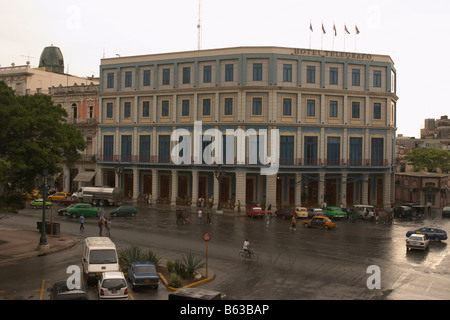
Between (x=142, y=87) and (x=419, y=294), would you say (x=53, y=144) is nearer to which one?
(x=419, y=294)

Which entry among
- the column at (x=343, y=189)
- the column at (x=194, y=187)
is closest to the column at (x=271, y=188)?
the column at (x=343, y=189)

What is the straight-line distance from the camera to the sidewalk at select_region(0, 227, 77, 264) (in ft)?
96.9

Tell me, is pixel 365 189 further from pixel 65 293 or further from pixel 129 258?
pixel 65 293

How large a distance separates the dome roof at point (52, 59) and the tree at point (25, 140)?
238 feet

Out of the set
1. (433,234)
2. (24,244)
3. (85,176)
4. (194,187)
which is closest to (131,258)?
(24,244)

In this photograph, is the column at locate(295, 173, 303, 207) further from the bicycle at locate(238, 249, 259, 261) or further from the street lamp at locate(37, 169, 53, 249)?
the street lamp at locate(37, 169, 53, 249)

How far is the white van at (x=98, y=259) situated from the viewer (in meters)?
22.8

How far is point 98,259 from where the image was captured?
924 inches

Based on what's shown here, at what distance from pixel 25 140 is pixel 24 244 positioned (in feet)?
27.3

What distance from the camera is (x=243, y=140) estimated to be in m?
56.6

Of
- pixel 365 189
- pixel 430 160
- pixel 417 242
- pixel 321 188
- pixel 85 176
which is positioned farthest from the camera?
pixel 430 160

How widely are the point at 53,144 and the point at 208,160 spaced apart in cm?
2907

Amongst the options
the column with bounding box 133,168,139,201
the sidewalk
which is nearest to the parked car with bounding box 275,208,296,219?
the column with bounding box 133,168,139,201

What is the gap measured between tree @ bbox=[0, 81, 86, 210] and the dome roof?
72392 mm
